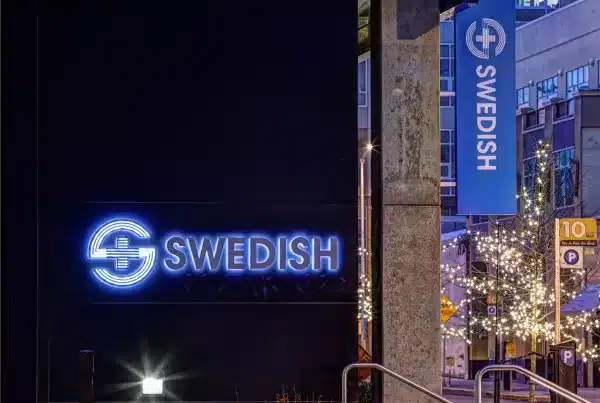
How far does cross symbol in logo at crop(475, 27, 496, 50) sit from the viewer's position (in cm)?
1489

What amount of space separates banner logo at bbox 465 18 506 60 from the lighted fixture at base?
589cm

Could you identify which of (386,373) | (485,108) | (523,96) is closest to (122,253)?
(386,373)

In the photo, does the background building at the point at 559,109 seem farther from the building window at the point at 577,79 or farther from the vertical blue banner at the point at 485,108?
the vertical blue banner at the point at 485,108

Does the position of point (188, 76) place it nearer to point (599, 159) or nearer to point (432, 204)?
point (432, 204)

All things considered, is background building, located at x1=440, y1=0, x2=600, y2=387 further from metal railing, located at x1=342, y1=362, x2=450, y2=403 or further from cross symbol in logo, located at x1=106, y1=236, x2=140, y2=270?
cross symbol in logo, located at x1=106, y1=236, x2=140, y2=270

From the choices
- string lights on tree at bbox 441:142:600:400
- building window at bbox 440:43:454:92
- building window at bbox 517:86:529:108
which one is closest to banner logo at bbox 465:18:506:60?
string lights on tree at bbox 441:142:600:400

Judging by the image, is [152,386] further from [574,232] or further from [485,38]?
[574,232]

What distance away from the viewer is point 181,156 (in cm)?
1321

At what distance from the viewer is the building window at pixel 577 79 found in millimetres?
49062

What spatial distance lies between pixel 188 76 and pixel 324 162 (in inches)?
74.0

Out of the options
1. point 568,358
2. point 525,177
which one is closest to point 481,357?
point 525,177

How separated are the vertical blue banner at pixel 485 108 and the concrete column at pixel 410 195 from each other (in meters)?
1.56

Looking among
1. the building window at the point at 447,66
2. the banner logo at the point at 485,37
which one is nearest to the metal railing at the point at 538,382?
the banner logo at the point at 485,37

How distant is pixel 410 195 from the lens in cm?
1332
